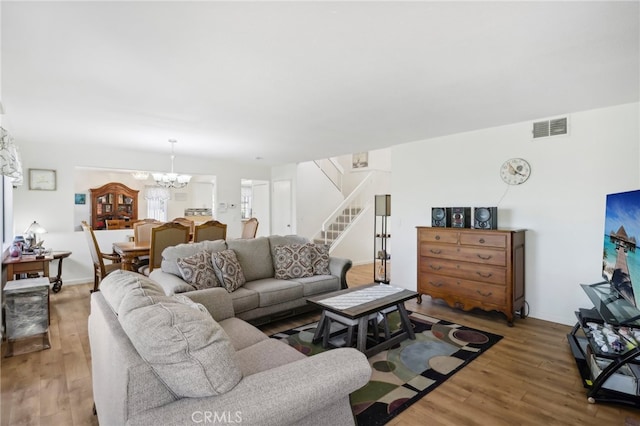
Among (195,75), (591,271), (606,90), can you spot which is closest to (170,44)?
(195,75)

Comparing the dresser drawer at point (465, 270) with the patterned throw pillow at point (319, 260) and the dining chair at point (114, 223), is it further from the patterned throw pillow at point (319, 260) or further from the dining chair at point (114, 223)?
the dining chair at point (114, 223)

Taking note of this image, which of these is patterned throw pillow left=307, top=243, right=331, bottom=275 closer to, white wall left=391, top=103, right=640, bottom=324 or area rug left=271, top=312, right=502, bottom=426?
area rug left=271, top=312, right=502, bottom=426

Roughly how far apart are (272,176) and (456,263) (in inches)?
201

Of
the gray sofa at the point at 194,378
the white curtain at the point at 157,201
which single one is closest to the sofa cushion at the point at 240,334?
the gray sofa at the point at 194,378

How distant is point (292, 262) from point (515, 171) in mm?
2898

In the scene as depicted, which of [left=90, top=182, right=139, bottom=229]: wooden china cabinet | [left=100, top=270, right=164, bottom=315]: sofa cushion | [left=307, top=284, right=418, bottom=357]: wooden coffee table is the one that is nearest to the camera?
[left=100, top=270, right=164, bottom=315]: sofa cushion

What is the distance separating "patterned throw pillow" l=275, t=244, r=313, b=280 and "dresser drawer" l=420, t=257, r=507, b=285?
5.04ft

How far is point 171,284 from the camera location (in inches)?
110

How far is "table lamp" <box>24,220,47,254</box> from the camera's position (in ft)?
13.7

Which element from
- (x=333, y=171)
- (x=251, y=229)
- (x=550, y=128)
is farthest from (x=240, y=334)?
(x=333, y=171)

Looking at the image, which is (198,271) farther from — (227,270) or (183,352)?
(183,352)

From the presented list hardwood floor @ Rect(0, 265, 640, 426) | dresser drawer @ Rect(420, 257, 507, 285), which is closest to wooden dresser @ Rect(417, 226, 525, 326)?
dresser drawer @ Rect(420, 257, 507, 285)

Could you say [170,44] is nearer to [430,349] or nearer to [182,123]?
[182,123]

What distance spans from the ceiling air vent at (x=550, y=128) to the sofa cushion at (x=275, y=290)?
322 cm
